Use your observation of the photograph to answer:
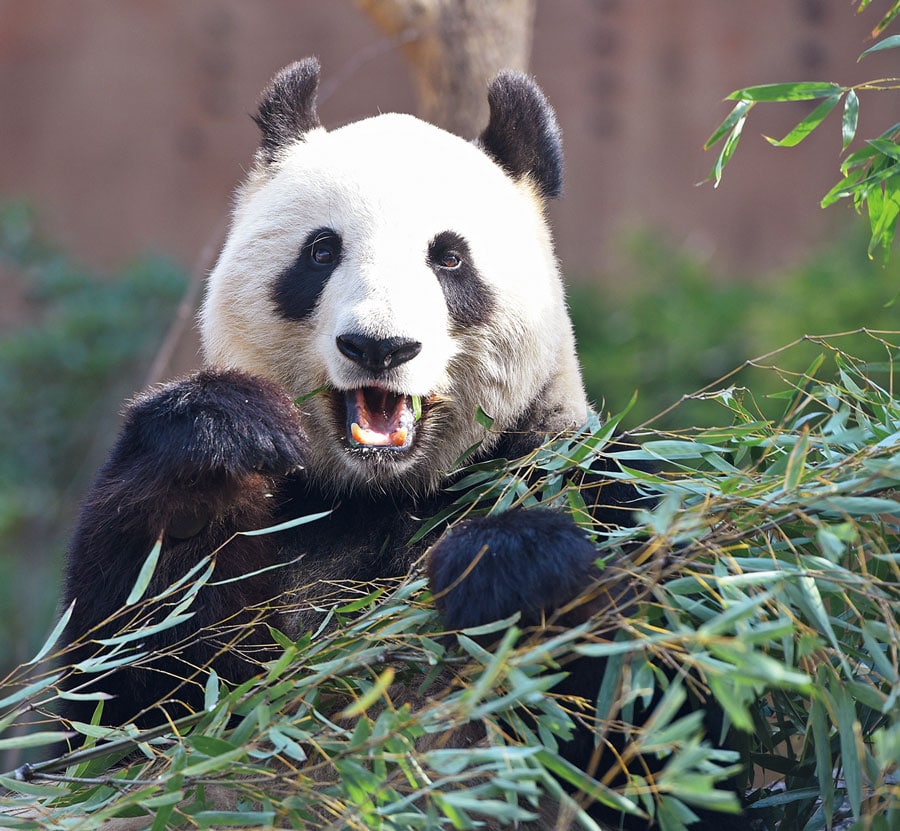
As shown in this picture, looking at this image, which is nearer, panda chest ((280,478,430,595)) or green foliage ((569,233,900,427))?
panda chest ((280,478,430,595))

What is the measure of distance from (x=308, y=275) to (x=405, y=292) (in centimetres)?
27

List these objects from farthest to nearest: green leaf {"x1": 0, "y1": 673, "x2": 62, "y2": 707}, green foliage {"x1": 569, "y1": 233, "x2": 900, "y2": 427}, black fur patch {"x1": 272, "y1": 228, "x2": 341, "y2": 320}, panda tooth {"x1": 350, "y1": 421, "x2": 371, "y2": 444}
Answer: green foliage {"x1": 569, "y1": 233, "x2": 900, "y2": 427}
black fur patch {"x1": 272, "y1": 228, "x2": 341, "y2": 320}
panda tooth {"x1": 350, "y1": 421, "x2": 371, "y2": 444}
green leaf {"x1": 0, "y1": 673, "x2": 62, "y2": 707}

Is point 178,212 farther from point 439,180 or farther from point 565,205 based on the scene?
point 439,180

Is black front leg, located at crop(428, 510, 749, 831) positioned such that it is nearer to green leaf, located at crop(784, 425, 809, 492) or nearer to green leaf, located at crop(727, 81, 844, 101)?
green leaf, located at crop(784, 425, 809, 492)

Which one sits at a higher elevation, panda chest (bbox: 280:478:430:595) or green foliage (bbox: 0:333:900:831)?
green foliage (bbox: 0:333:900:831)

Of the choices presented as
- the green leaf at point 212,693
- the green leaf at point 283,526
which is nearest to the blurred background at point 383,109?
the green leaf at point 283,526

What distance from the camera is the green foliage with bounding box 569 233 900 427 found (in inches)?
213

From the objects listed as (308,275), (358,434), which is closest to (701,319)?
(308,275)

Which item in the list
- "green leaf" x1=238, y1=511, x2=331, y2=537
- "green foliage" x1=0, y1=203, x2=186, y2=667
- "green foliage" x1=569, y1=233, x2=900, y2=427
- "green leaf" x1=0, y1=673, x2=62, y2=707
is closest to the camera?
"green leaf" x1=0, y1=673, x2=62, y2=707

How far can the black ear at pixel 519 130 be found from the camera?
2641mm

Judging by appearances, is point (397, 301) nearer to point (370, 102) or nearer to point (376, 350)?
point (376, 350)

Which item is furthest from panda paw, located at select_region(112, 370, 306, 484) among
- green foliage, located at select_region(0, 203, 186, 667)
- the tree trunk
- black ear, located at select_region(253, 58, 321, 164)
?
green foliage, located at select_region(0, 203, 186, 667)

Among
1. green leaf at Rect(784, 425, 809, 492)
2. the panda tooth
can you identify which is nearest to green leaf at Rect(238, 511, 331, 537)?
the panda tooth

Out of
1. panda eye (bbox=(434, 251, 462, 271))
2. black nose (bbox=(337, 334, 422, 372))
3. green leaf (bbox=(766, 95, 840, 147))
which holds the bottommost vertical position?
black nose (bbox=(337, 334, 422, 372))
